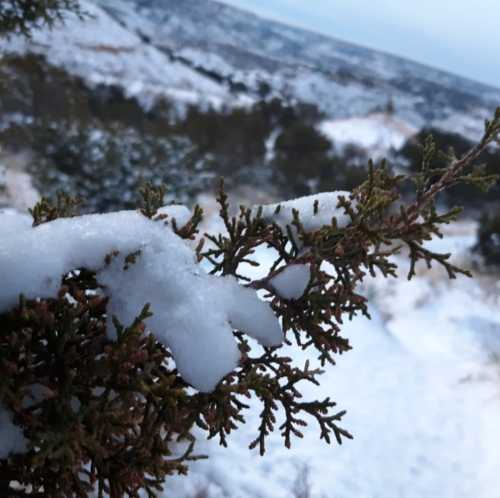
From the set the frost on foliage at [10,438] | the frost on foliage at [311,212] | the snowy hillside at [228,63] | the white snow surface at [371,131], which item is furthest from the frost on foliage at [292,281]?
the white snow surface at [371,131]

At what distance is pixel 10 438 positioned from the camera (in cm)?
150

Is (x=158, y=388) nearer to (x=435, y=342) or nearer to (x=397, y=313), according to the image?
(x=435, y=342)

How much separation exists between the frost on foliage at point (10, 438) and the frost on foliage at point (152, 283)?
34cm

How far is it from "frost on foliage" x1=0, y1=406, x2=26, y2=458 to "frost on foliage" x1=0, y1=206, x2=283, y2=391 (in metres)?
0.34

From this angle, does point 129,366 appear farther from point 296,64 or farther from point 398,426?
point 296,64

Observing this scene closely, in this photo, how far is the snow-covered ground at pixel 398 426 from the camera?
4.32 m

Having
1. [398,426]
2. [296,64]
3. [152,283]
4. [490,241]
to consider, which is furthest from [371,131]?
[296,64]

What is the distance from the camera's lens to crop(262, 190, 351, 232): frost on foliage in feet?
6.29

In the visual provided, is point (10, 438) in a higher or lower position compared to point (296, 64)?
higher

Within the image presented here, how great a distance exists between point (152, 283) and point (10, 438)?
2.01 ft

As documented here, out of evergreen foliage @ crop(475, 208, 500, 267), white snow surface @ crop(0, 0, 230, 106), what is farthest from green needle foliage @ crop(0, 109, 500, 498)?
white snow surface @ crop(0, 0, 230, 106)

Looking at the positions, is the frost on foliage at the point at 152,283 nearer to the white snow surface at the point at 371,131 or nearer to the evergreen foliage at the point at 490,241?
the evergreen foliage at the point at 490,241

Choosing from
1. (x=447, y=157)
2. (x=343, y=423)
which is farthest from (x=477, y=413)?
(x=447, y=157)

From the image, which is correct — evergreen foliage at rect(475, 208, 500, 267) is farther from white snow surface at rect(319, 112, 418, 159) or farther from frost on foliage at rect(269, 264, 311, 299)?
frost on foliage at rect(269, 264, 311, 299)
